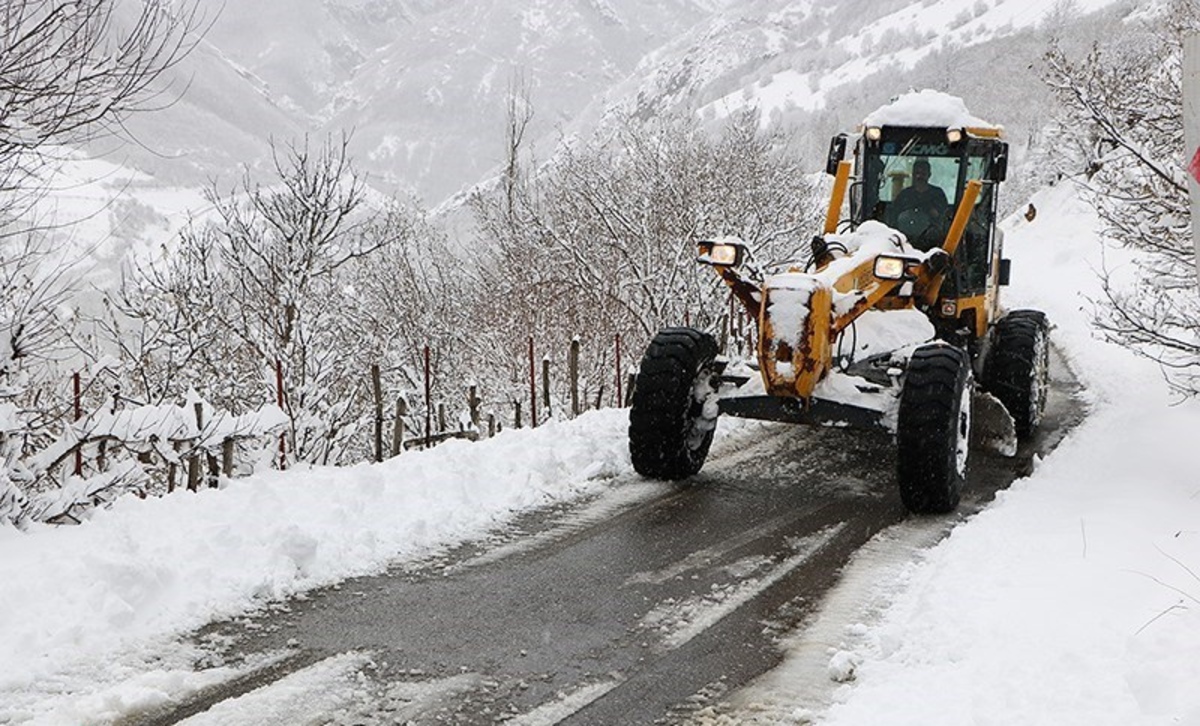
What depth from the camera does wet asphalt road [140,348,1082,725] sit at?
3977mm

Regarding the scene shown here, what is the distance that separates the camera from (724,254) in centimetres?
702

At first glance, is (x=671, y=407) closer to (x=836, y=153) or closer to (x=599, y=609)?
(x=599, y=609)

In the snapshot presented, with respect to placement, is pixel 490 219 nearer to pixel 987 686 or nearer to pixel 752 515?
pixel 752 515

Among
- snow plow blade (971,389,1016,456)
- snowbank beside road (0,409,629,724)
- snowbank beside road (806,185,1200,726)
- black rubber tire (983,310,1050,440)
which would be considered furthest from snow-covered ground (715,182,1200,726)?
snowbank beside road (0,409,629,724)

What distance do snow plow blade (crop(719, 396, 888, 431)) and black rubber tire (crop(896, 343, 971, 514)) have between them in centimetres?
23

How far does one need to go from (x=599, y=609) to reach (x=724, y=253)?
9.76 feet

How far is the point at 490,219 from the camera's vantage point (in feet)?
96.6

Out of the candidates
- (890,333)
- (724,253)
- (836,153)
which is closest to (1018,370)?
(890,333)

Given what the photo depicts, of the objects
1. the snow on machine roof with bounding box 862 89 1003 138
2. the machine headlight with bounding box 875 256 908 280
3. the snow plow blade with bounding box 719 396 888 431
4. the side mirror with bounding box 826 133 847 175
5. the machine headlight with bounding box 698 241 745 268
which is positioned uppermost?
the snow on machine roof with bounding box 862 89 1003 138

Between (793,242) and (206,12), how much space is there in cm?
1639

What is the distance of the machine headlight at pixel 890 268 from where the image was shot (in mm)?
6527

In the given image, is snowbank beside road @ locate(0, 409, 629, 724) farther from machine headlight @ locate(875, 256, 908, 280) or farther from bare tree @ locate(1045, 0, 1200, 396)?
bare tree @ locate(1045, 0, 1200, 396)

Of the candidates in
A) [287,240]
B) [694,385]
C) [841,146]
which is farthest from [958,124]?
[287,240]

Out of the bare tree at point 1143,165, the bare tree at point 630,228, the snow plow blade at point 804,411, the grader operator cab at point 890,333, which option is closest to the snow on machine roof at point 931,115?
the grader operator cab at point 890,333
